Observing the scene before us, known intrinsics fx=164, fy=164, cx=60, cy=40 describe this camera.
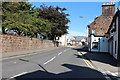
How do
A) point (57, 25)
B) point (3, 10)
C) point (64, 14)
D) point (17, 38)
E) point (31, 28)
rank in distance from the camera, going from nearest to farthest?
1. point (3, 10)
2. point (17, 38)
3. point (31, 28)
4. point (57, 25)
5. point (64, 14)

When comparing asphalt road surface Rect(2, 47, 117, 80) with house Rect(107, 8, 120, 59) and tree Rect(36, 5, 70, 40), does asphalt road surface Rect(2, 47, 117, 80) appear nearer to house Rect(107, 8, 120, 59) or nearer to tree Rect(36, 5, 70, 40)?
house Rect(107, 8, 120, 59)

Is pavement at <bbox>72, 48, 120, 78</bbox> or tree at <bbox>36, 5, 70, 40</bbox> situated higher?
tree at <bbox>36, 5, 70, 40</bbox>

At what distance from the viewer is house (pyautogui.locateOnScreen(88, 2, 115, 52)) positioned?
3206 cm

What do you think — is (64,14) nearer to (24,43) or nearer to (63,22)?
(63,22)

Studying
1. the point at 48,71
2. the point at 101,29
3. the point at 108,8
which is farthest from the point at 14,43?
the point at 108,8

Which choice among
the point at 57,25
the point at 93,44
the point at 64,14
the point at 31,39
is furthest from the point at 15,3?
the point at 64,14

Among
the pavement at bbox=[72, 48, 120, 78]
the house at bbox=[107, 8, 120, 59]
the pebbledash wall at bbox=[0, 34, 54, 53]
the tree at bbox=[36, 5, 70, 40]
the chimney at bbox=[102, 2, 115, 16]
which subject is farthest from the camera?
the tree at bbox=[36, 5, 70, 40]

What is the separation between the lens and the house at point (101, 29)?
105 ft

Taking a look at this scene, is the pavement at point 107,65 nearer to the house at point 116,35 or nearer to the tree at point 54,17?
the house at point 116,35

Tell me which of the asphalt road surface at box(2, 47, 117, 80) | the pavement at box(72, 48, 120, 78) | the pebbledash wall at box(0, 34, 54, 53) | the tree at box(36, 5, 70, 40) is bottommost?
the pavement at box(72, 48, 120, 78)

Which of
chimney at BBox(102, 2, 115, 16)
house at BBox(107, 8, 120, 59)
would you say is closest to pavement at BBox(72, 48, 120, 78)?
house at BBox(107, 8, 120, 59)

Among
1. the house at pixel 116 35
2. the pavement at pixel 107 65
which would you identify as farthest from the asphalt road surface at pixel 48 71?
the house at pixel 116 35

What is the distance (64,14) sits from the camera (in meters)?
52.3

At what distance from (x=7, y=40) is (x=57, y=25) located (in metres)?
26.6
